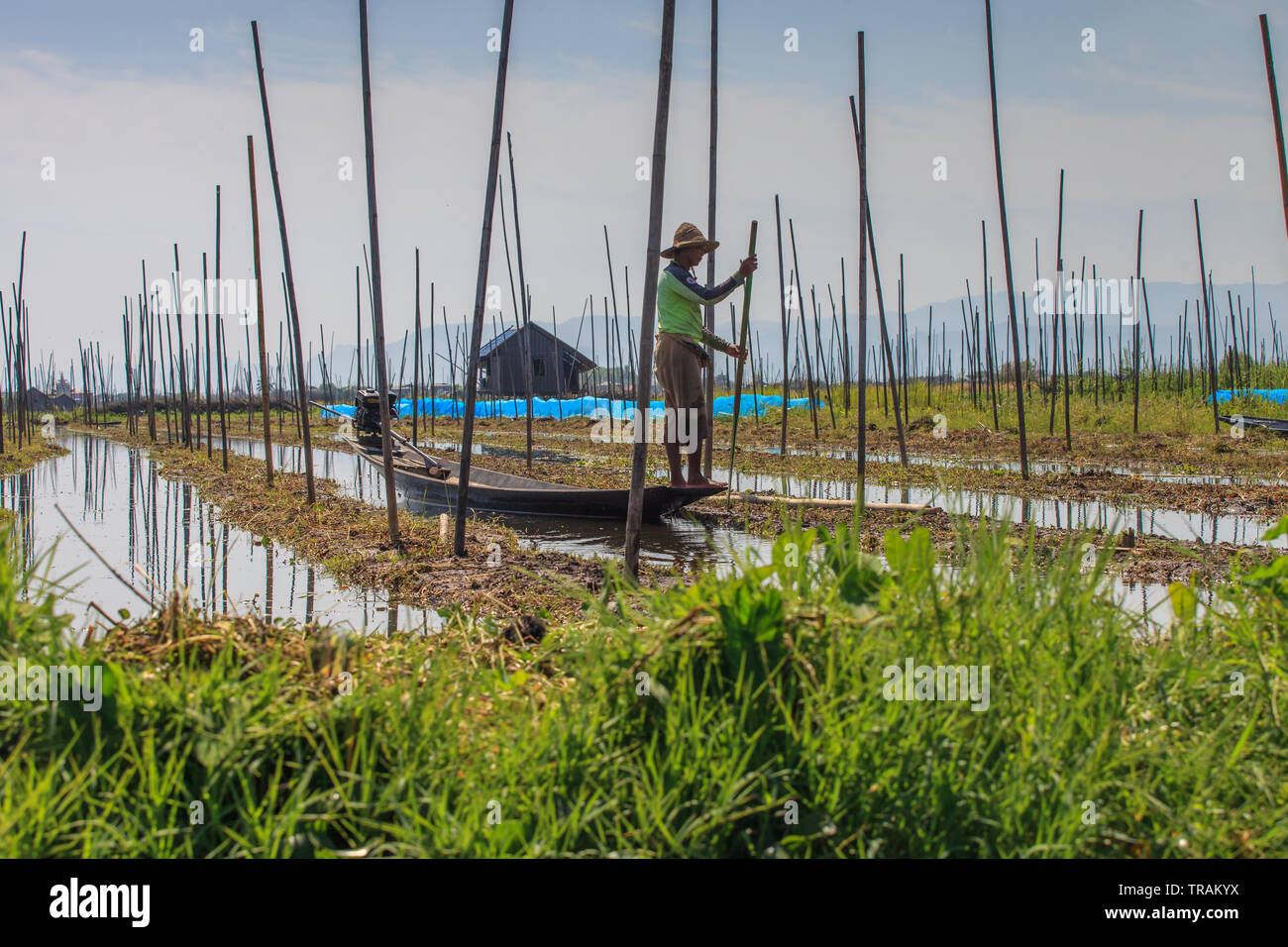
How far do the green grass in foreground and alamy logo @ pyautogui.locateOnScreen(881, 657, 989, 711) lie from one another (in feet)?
0.10

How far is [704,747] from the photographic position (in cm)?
199

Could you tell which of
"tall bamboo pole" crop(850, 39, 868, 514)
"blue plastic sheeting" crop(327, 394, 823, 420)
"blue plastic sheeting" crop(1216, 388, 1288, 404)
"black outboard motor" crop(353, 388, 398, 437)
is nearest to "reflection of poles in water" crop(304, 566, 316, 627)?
"tall bamboo pole" crop(850, 39, 868, 514)

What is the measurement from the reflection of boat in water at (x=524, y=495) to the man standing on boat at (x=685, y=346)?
0.25 metres

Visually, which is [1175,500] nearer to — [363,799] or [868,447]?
[868,447]

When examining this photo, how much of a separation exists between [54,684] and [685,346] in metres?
5.13

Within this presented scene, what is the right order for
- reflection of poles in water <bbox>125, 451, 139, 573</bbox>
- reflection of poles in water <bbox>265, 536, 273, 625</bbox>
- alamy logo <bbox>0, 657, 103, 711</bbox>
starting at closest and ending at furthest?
alamy logo <bbox>0, 657, 103, 711</bbox> → reflection of poles in water <bbox>265, 536, 273, 625</bbox> → reflection of poles in water <bbox>125, 451, 139, 573</bbox>

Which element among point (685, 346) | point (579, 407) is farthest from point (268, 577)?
point (579, 407)

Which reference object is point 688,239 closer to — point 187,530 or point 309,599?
point 309,599

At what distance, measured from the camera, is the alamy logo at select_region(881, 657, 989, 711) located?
203 centimetres
